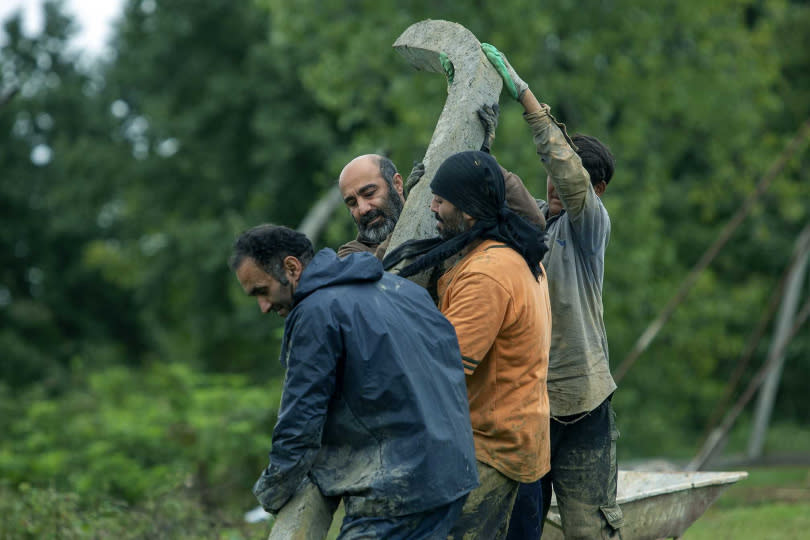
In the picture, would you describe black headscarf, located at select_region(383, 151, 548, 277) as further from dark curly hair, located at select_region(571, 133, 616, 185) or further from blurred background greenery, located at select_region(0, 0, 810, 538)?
blurred background greenery, located at select_region(0, 0, 810, 538)

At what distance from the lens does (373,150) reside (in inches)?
694

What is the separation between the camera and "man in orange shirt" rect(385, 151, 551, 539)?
12.3 feet

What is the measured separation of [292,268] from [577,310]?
4.87 feet

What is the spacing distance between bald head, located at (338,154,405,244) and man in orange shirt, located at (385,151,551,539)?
0.78m

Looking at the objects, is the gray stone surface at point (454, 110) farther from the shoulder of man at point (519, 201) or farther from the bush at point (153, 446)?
the bush at point (153, 446)

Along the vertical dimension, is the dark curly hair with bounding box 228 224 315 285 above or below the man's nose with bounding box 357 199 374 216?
below

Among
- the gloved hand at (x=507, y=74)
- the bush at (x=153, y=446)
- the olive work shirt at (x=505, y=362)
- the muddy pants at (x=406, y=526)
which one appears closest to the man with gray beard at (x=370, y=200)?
the gloved hand at (x=507, y=74)

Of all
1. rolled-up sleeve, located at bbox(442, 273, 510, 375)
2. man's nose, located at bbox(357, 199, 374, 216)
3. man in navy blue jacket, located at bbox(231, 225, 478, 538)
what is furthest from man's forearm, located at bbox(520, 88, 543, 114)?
man in navy blue jacket, located at bbox(231, 225, 478, 538)

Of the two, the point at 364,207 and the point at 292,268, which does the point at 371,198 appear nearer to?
the point at 364,207

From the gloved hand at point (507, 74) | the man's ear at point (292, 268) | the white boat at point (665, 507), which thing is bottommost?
the white boat at point (665, 507)

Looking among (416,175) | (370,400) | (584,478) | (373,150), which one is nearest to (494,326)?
(370,400)

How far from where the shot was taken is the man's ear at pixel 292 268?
11.8 feet

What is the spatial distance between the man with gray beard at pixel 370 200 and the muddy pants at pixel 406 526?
149 centimetres

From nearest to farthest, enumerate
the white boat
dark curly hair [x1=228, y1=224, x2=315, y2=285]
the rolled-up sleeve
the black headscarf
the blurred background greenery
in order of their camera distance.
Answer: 1. dark curly hair [x1=228, y1=224, x2=315, y2=285]
2. the rolled-up sleeve
3. the black headscarf
4. the white boat
5. the blurred background greenery
